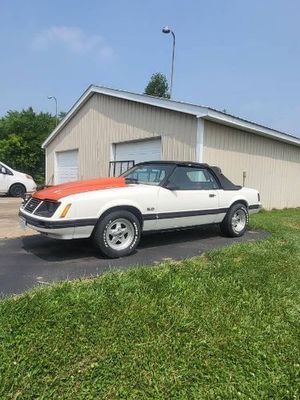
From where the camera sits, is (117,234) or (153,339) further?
(117,234)

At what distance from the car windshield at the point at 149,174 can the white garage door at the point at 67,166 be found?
1087 cm

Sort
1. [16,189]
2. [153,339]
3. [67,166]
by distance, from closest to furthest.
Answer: [153,339]
[16,189]
[67,166]

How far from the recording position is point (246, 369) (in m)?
2.87

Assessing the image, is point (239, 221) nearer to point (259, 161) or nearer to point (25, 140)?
point (259, 161)

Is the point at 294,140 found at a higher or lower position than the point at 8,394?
higher

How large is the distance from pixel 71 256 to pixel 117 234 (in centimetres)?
74

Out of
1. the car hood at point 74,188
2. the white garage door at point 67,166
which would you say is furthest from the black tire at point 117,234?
the white garage door at point 67,166

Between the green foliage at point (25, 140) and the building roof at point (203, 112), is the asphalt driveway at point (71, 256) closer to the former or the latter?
the building roof at point (203, 112)

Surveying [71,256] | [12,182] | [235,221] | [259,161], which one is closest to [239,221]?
[235,221]

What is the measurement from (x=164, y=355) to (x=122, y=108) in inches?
471

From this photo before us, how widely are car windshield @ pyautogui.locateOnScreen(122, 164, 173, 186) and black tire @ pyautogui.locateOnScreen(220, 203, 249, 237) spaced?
165 centimetres

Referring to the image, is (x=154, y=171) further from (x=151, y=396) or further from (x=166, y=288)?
(x=151, y=396)

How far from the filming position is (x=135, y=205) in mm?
5688

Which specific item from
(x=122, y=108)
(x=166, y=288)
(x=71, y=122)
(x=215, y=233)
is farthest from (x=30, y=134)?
(x=166, y=288)
